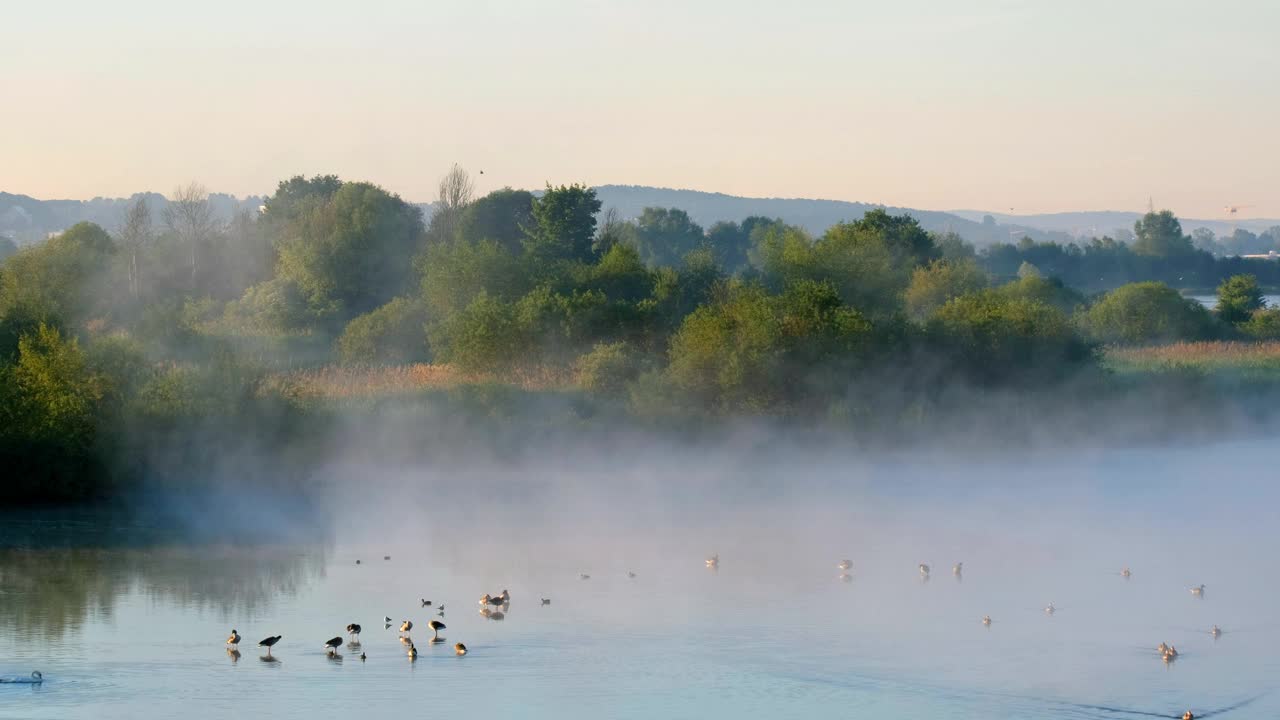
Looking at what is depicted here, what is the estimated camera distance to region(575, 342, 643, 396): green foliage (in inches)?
1211

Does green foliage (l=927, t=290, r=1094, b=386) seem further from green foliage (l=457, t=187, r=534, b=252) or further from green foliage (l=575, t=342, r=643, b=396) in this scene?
green foliage (l=457, t=187, r=534, b=252)

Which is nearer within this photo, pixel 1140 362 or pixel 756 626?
pixel 756 626

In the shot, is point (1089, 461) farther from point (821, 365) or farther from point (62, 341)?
point (62, 341)

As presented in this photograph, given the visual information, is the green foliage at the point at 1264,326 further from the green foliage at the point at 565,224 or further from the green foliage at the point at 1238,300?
the green foliage at the point at 565,224

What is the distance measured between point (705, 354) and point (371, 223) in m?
25.3

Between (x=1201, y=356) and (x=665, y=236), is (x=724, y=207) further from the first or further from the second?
(x=1201, y=356)

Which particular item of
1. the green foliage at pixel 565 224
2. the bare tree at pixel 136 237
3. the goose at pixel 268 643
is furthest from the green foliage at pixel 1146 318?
the goose at pixel 268 643

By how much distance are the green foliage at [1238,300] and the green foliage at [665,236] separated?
41902 millimetres

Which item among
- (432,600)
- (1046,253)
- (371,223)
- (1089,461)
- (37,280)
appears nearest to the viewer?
(432,600)

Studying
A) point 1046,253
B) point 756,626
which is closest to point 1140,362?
point 756,626

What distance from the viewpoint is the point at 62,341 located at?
24.2 meters

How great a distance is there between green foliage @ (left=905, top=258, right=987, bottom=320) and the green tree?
→ 234 ft

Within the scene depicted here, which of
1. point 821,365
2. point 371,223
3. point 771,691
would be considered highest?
point 371,223

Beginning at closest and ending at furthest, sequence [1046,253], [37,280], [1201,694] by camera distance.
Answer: [1201,694], [37,280], [1046,253]
